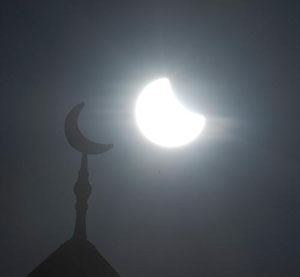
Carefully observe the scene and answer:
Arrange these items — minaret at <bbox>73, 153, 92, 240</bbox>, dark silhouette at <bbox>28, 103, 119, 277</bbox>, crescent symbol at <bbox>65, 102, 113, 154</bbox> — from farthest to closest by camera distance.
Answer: crescent symbol at <bbox>65, 102, 113, 154</bbox>
minaret at <bbox>73, 153, 92, 240</bbox>
dark silhouette at <bbox>28, 103, 119, 277</bbox>

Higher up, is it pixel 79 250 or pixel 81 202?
pixel 81 202

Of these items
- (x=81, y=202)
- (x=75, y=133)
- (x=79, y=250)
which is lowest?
(x=79, y=250)

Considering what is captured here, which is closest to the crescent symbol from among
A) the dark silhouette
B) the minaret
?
the dark silhouette

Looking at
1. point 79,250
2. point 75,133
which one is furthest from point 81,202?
point 75,133

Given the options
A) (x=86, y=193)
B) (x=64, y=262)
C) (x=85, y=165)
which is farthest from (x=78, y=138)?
(x=64, y=262)

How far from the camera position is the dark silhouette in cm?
755

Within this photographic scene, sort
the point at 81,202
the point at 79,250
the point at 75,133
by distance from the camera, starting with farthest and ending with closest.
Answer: the point at 75,133 < the point at 81,202 < the point at 79,250

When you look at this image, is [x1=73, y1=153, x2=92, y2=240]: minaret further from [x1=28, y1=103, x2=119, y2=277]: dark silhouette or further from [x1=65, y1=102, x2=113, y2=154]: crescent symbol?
[x1=65, y1=102, x2=113, y2=154]: crescent symbol

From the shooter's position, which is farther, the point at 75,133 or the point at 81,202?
the point at 75,133

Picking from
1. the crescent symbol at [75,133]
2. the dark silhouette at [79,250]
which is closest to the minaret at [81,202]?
the dark silhouette at [79,250]

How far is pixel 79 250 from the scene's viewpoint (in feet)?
25.6

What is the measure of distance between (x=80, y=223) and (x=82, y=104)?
99.7 inches

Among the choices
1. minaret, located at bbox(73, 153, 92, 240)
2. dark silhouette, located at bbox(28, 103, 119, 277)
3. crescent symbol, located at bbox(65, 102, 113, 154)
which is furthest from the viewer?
crescent symbol, located at bbox(65, 102, 113, 154)

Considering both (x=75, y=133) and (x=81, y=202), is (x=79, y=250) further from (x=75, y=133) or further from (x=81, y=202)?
(x=75, y=133)
